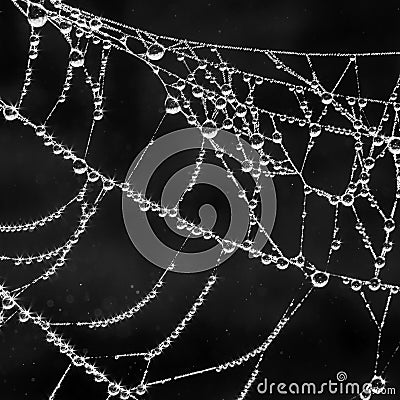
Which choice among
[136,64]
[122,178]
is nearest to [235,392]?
[122,178]

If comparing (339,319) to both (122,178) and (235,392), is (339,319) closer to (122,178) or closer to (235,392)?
(235,392)

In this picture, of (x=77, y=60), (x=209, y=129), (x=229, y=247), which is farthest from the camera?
(x=229, y=247)

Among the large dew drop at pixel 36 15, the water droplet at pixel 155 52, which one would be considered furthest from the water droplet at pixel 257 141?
the large dew drop at pixel 36 15

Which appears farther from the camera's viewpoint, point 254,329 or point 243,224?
point 254,329

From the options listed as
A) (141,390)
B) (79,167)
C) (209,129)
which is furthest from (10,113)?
(141,390)

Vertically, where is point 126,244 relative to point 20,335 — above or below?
above

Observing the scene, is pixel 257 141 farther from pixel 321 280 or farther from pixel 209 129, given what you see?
pixel 321 280
